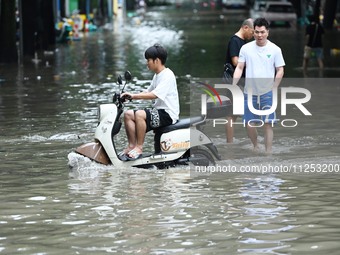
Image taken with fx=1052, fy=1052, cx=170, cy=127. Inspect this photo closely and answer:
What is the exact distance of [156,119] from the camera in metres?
11.7

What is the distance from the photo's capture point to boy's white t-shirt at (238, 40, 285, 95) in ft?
42.5

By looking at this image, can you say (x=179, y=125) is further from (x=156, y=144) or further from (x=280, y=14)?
(x=280, y=14)

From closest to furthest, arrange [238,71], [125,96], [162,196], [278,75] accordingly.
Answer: [162,196] < [125,96] < [278,75] < [238,71]

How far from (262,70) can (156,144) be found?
194cm

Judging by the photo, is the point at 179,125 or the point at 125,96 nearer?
the point at 125,96

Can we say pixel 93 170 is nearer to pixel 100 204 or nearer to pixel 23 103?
pixel 100 204

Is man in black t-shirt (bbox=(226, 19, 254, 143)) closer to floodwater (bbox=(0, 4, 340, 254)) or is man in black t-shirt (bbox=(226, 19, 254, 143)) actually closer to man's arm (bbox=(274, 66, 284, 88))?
man's arm (bbox=(274, 66, 284, 88))

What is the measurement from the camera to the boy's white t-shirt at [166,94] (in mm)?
11844

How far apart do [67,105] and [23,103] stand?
3.60 feet

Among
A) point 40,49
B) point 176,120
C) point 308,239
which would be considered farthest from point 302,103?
point 40,49

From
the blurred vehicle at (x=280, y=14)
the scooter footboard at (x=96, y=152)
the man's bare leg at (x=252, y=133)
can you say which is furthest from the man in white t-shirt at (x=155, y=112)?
the blurred vehicle at (x=280, y=14)

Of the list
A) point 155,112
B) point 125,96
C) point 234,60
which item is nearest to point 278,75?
point 234,60

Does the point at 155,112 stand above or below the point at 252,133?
above

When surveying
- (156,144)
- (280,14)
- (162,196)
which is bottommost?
(280,14)
